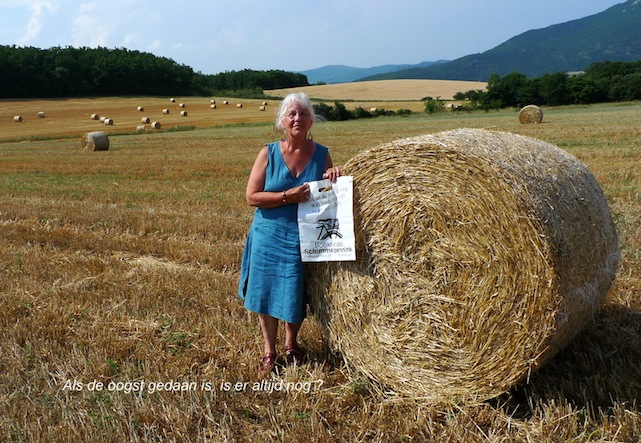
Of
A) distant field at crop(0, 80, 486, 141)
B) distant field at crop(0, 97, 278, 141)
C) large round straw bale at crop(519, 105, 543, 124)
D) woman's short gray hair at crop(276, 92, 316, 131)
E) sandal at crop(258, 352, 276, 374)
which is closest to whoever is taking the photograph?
woman's short gray hair at crop(276, 92, 316, 131)

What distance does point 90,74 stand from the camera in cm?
6050

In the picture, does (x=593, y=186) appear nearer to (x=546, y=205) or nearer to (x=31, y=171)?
(x=546, y=205)

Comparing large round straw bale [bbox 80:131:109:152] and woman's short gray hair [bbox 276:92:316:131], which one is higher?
woman's short gray hair [bbox 276:92:316:131]

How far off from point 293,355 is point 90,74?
62.8 meters

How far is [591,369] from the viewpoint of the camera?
3.63 metres

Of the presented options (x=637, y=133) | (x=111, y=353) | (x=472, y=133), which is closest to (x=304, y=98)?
(x=472, y=133)

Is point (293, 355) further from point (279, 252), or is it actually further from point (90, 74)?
point (90, 74)

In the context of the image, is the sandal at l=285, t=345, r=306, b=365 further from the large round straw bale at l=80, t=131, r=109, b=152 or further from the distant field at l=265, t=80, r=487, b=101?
the distant field at l=265, t=80, r=487, b=101

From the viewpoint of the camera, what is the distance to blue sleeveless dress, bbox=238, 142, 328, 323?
3811 millimetres

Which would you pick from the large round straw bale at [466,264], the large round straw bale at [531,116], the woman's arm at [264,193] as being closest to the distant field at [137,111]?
the large round straw bale at [531,116]

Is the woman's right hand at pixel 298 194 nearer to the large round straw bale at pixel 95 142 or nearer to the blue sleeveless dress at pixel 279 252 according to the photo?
the blue sleeveless dress at pixel 279 252

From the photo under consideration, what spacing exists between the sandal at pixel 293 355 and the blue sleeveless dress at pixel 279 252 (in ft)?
0.79

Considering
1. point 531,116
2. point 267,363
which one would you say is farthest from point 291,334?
point 531,116

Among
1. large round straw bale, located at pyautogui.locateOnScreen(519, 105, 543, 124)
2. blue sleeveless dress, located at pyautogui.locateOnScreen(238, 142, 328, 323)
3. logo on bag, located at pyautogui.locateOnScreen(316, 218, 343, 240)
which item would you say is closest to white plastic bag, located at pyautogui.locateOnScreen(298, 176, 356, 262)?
logo on bag, located at pyautogui.locateOnScreen(316, 218, 343, 240)
